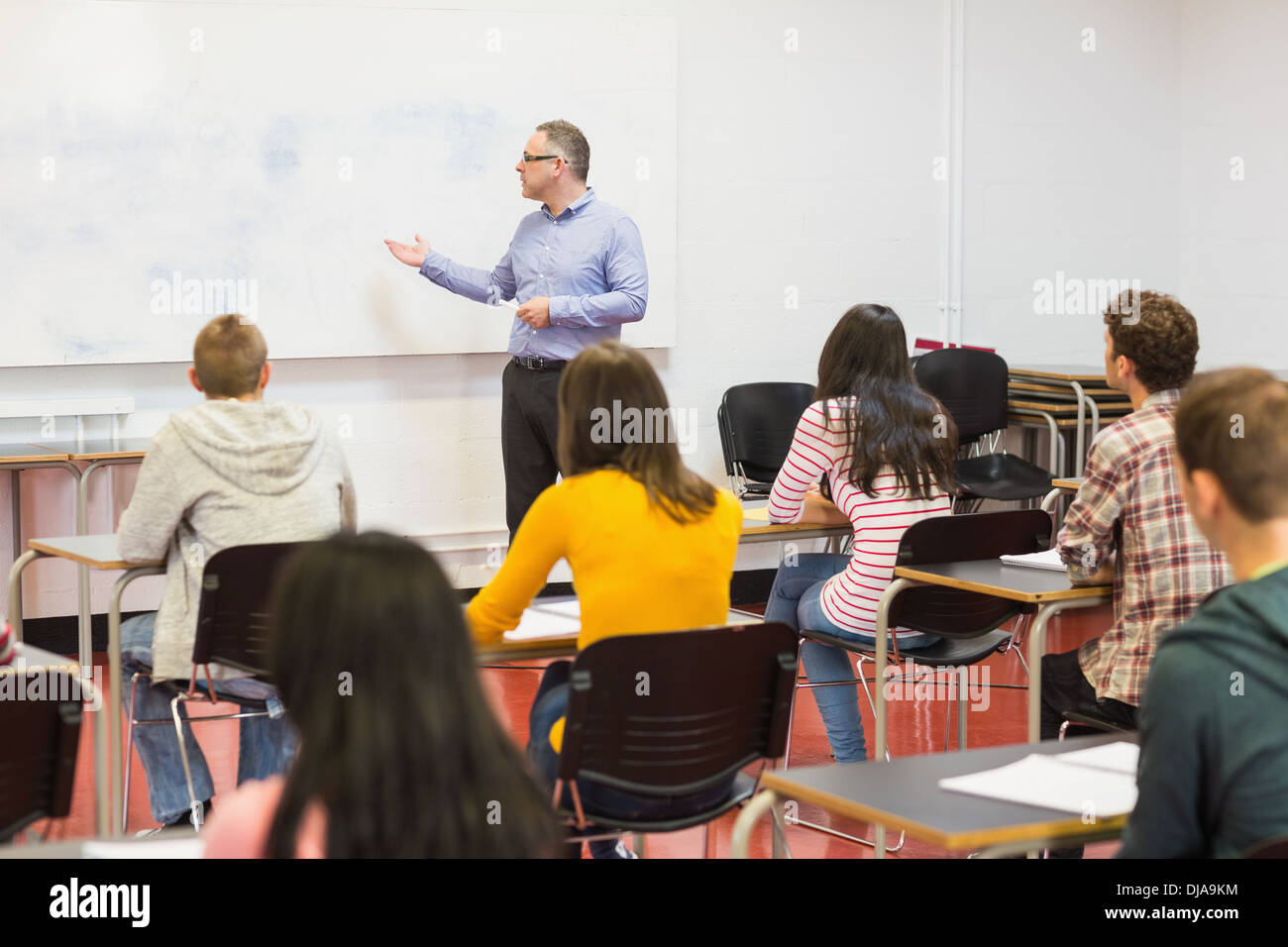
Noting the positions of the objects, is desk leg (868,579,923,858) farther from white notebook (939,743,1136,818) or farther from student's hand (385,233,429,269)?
student's hand (385,233,429,269)

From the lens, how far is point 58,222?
502 cm

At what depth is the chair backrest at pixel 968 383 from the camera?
620cm

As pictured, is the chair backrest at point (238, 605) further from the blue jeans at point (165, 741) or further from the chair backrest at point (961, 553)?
the chair backrest at point (961, 553)

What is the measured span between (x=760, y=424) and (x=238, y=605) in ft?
10.5

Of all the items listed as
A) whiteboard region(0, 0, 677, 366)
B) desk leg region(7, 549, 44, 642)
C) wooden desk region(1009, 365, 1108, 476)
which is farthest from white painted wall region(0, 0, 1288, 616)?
desk leg region(7, 549, 44, 642)

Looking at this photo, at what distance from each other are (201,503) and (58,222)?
2.25m

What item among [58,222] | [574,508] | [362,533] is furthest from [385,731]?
[58,222]

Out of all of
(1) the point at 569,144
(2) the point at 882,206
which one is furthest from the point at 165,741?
(2) the point at 882,206

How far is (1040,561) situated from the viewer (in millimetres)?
3428

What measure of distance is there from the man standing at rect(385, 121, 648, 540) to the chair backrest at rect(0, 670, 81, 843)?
3.09 meters

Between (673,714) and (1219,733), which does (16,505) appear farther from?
(1219,733)
